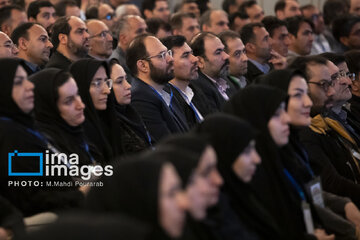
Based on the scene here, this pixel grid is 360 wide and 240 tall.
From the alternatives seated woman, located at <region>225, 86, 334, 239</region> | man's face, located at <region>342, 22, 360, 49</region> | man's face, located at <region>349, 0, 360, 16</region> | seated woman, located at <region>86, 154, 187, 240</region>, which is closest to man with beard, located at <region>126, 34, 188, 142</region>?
seated woman, located at <region>225, 86, 334, 239</region>

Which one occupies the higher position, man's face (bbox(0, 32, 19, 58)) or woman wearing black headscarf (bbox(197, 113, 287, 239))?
woman wearing black headscarf (bbox(197, 113, 287, 239))

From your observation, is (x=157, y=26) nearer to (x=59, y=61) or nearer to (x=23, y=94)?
(x=59, y=61)

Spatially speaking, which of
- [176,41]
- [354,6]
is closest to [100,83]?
[176,41]

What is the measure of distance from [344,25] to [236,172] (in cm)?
652

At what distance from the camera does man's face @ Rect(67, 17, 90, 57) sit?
6.79 m

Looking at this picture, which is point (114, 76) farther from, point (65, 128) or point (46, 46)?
point (46, 46)

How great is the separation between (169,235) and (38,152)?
5.17 ft

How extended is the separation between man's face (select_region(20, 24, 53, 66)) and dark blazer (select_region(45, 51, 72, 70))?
0.28 ft

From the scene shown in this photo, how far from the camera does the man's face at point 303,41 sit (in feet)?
29.9

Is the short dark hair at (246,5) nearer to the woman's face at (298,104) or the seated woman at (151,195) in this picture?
the woman's face at (298,104)

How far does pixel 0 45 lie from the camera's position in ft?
19.6

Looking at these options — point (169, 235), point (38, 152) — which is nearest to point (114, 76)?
point (38, 152)

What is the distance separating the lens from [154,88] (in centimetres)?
575

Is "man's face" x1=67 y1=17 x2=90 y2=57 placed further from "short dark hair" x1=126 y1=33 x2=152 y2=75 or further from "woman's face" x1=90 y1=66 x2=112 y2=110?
"woman's face" x1=90 y1=66 x2=112 y2=110
